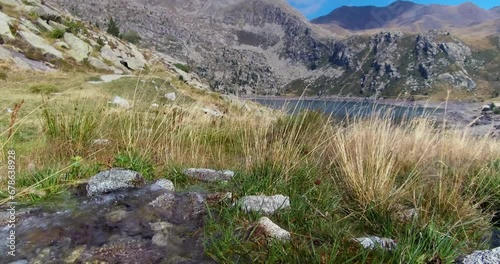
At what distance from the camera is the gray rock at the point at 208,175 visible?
3920 mm

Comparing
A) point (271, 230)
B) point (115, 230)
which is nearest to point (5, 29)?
point (115, 230)

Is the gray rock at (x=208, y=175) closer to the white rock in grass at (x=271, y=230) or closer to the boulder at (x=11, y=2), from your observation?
the white rock in grass at (x=271, y=230)

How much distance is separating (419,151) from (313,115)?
8.18 ft

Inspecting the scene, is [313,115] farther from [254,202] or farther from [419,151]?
[254,202]

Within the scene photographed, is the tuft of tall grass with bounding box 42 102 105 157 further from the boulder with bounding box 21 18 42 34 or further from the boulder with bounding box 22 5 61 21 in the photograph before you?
the boulder with bounding box 22 5 61 21

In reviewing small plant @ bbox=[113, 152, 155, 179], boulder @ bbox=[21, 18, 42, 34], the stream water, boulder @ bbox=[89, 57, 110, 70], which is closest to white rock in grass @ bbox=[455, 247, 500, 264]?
the stream water

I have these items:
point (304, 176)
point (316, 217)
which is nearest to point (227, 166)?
point (304, 176)

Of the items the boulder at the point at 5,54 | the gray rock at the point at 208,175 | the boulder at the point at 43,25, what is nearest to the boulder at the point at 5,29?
the boulder at the point at 5,54

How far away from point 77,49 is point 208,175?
2291 cm

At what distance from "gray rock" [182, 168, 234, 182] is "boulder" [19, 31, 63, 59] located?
19561 millimetres

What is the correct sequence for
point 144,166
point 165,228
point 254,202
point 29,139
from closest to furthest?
point 165,228 < point 254,202 < point 144,166 < point 29,139

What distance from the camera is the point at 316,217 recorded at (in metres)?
2.93

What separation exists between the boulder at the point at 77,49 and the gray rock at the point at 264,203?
72.0 feet

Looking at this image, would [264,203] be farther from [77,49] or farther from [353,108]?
[77,49]
